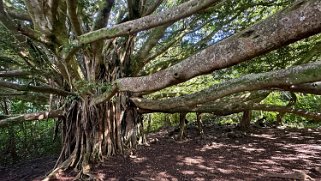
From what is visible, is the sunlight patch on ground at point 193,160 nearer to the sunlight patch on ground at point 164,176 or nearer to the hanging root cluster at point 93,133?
the sunlight patch on ground at point 164,176

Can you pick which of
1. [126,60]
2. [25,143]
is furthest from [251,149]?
[25,143]

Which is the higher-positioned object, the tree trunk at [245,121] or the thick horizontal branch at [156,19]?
the thick horizontal branch at [156,19]

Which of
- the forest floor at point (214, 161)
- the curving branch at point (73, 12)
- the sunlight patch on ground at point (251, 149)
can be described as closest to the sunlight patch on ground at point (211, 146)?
the forest floor at point (214, 161)

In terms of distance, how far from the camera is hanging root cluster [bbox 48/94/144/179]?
210 inches

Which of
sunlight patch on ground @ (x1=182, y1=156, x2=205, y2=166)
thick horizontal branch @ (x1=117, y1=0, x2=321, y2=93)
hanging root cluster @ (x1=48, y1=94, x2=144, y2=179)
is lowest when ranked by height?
sunlight patch on ground @ (x1=182, y1=156, x2=205, y2=166)

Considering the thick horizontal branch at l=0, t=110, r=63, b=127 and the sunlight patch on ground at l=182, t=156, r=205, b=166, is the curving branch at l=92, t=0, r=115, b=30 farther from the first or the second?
the sunlight patch on ground at l=182, t=156, r=205, b=166

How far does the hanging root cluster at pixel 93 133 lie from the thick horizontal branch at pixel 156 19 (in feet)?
7.84

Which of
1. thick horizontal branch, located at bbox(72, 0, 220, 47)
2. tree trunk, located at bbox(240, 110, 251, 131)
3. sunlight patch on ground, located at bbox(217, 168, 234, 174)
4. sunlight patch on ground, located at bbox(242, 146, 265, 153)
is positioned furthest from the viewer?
tree trunk, located at bbox(240, 110, 251, 131)

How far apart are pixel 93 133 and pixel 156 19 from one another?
315cm

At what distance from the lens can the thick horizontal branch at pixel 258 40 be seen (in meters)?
1.79

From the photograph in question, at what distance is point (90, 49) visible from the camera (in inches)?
203

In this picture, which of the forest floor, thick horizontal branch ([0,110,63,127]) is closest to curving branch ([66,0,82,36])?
thick horizontal branch ([0,110,63,127])

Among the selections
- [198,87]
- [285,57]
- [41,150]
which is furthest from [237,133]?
[41,150]

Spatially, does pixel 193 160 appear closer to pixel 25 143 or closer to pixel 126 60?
pixel 126 60
